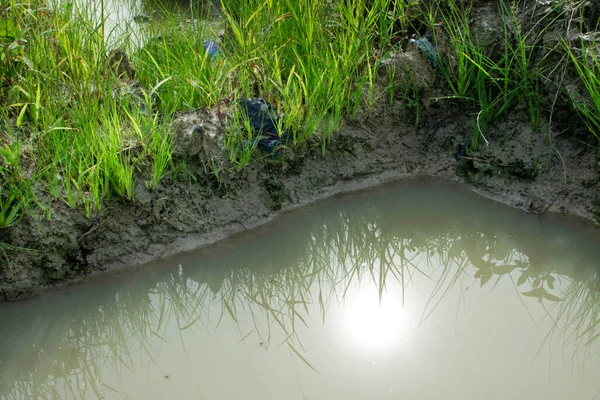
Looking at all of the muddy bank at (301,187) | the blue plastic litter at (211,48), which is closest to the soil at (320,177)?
the muddy bank at (301,187)

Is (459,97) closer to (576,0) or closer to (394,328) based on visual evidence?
(576,0)

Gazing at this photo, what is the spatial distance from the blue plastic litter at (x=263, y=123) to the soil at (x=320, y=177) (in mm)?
81

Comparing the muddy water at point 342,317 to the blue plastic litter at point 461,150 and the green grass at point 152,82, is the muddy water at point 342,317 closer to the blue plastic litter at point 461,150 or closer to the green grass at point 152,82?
the blue plastic litter at point 461,150

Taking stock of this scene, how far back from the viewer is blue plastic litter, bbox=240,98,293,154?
112 inches

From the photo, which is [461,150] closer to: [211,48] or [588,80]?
[588,80]

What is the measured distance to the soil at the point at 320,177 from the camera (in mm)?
2539

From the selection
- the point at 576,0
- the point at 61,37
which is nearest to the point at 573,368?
the point at 576,0

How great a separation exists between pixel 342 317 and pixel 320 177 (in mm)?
884

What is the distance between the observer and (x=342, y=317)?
7.85 feet

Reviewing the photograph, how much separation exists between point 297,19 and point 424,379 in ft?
5.83

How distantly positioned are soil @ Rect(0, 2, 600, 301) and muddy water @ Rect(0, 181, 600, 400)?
97 mm

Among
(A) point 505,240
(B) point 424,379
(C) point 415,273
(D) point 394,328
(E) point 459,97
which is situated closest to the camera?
(B) point 424,379

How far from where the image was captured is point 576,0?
2975 millimetres

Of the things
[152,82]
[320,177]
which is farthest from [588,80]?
[152,82]
